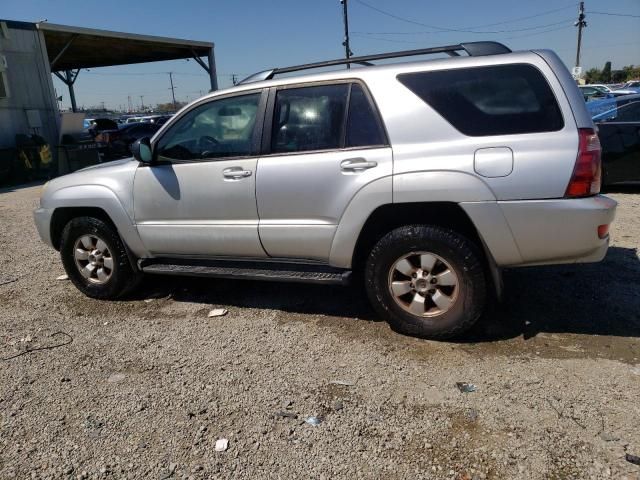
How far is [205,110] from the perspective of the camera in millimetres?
4219

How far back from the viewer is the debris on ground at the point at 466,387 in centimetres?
301

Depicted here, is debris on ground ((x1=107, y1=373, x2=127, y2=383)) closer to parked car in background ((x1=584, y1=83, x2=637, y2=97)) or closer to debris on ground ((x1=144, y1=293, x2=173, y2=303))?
debris on ground ((x1=144, y1=293, x2=173, y2=303))

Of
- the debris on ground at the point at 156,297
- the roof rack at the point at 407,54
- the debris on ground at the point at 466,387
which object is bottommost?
the debris on ground at the point at 466,387

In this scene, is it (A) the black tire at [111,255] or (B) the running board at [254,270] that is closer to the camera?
(B) the running board at [254,270]

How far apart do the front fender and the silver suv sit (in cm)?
2

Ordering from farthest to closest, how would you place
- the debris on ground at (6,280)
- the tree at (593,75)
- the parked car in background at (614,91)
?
the tree at (593,75)
the parked car in background at (614,91)
the debris on ground at (6,280)

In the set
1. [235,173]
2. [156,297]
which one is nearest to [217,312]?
[156,297]

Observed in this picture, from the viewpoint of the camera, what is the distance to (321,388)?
10.3ft

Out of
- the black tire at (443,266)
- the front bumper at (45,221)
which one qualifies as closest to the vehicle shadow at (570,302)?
Result: the black tire at (443,266)

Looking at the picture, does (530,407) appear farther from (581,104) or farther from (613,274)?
(613,274)

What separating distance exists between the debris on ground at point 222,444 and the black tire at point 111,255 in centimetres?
243

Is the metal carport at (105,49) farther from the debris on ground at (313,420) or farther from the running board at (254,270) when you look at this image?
the debris on ground at (313,420)

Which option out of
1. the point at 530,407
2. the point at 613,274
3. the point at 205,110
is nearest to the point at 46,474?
the point at 530,407

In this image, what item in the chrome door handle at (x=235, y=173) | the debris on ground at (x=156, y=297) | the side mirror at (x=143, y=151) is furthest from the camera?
the debris on ground at (x=156, y=297)
